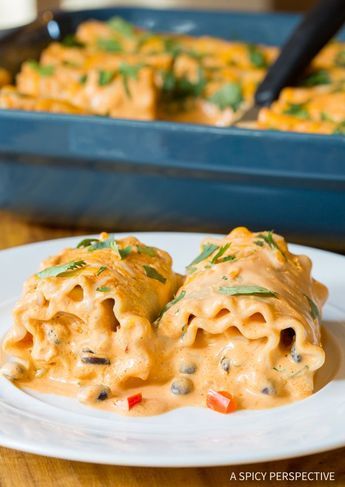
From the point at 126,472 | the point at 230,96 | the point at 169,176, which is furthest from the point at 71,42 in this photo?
the point at 126,472

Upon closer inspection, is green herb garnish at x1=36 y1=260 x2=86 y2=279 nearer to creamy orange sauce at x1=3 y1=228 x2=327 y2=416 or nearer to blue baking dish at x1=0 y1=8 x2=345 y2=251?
creamy orange sauce at x1=3 y1=228 x2=327 y2=416

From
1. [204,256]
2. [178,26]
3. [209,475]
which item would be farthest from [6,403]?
[178,26]

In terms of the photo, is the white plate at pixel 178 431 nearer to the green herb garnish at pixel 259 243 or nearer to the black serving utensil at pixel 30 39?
the green herb garnish at pixel 259 243

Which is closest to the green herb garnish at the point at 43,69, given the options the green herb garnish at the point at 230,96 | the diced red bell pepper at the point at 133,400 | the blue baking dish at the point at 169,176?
the green herb garnish at the point at 230,96

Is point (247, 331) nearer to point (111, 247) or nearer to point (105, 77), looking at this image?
point (111, 247)

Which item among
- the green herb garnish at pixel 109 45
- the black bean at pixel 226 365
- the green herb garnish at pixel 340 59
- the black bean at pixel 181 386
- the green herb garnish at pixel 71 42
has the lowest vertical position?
the green herb garnish at pixel 71 42

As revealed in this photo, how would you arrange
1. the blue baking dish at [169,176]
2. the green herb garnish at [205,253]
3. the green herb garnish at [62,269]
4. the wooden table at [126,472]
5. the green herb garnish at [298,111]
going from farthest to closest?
the green herb garnish at [298,111], the blue baking dish at [169,176], the green herb garnish at [205,253], the green herb garnish at [62,269], the wooden table at [126,472]

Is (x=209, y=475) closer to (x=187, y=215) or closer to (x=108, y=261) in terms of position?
(x=108, y=261)
